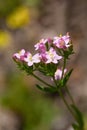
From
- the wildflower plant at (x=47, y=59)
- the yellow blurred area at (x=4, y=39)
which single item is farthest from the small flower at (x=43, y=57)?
the yellow blurred area at (x=4, y=39)

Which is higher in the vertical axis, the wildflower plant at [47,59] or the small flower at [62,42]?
the small flower at [62,42]

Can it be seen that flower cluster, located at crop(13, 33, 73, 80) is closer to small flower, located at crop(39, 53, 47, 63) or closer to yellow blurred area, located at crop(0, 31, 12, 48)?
small flower, located at crop(39, 53, 47, 63)

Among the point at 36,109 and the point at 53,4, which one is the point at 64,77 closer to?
the point at 36,109

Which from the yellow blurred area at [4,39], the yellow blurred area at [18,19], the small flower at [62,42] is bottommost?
the small flower at [62,42]

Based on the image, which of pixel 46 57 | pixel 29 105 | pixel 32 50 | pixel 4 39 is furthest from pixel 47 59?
pixel 4 39

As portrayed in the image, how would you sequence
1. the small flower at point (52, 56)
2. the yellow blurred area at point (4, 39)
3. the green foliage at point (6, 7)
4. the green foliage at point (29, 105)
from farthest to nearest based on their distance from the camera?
the green foliage at point (6, 7) < the yellow blurred area at point (4, 39) < the green foliage at point (29, 105) < the small flower at point (52, 56)

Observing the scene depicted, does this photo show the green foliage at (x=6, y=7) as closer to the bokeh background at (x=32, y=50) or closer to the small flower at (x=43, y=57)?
the bokeh background at (x=32, y=50)

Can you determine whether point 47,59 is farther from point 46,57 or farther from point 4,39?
point 4,39
